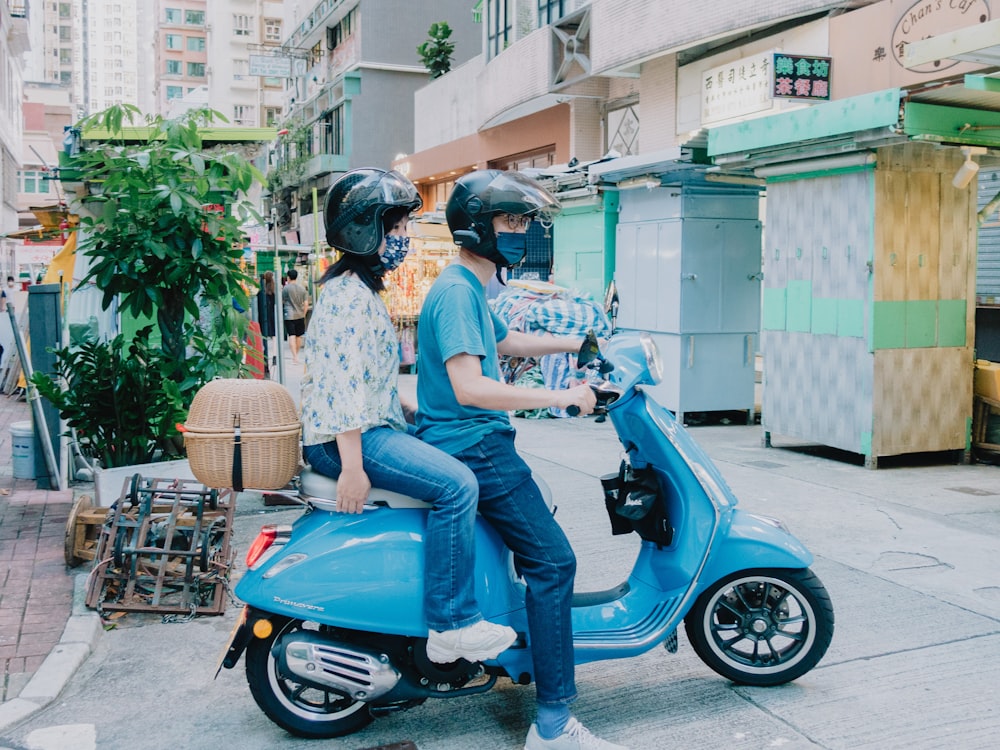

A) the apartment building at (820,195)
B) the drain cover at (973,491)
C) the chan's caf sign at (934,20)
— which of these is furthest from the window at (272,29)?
the drain cover at (973,491)

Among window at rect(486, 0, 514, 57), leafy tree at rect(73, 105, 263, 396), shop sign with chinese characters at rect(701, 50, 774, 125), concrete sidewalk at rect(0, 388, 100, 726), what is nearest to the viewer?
concrete sidewalk at rect(0, 388, 100, 726)

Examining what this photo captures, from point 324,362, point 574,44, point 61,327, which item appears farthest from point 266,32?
point 324,362

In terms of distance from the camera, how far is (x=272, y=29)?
251 ft

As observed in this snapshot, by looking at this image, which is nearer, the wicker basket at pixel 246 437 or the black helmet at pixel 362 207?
the black helmet at pixel 362 207

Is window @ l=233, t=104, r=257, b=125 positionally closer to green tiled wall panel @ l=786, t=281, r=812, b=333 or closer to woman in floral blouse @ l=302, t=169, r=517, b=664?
green tiled wall panel @ l=786, t=281, r=812, b=333

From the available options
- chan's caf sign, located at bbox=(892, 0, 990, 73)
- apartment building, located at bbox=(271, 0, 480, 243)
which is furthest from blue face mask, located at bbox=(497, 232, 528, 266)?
apartment building, located at bbox=(271, 0, 480, 243)

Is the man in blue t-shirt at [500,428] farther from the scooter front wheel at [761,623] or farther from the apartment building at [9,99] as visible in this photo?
the apartment building at [9,99]

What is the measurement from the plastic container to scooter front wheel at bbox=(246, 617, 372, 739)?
688cm

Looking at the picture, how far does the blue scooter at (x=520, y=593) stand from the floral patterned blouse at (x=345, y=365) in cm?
25

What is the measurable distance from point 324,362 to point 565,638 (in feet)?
4.02

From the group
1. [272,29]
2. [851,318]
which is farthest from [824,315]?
[272,29]

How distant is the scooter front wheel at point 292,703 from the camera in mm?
3434

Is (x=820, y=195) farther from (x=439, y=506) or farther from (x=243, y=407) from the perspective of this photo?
(x=439, y=506)

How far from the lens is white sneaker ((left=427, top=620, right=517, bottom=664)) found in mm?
3252
